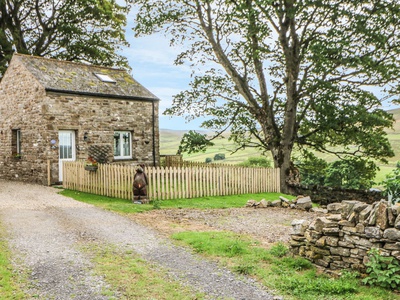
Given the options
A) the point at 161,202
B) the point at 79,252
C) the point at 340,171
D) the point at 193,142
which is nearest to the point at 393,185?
the point at 79,252

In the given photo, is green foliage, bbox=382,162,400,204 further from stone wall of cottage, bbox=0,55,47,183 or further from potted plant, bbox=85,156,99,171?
stone wall of cottage, bbox=0,55,47,183

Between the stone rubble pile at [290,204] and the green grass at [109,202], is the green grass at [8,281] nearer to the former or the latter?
the green grass at [109,202]

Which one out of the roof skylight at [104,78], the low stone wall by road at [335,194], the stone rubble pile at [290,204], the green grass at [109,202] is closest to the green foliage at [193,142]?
the roof skylight at [104,78]

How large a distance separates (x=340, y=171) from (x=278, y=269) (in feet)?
83.2

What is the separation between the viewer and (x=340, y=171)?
2964 centimetres

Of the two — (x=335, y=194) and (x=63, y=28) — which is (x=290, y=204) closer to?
(x=335, y=194)

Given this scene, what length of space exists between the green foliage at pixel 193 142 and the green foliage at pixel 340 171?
6417 millimetres

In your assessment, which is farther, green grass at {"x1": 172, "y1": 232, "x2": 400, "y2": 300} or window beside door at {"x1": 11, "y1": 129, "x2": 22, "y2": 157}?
window beside door at {"x1": 11, "y1": 129, "x2": 22, "y2": 157}

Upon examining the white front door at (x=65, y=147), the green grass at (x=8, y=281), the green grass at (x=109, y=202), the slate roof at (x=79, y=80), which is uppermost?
the slate roof at (x=79, y=80)

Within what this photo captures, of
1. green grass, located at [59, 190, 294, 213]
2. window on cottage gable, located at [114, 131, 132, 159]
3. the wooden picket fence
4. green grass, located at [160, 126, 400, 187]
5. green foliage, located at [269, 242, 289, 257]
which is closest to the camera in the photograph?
green foliage, located at [269, 242, 289, 257]

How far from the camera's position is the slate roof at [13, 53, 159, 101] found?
19.3 metres

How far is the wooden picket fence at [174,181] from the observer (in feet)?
47.7

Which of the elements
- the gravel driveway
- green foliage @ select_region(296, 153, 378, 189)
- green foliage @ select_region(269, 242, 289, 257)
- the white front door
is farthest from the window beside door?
green foliage @ select_region(269, 242, 289, 257)

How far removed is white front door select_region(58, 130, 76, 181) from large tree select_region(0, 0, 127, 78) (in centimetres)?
1214
